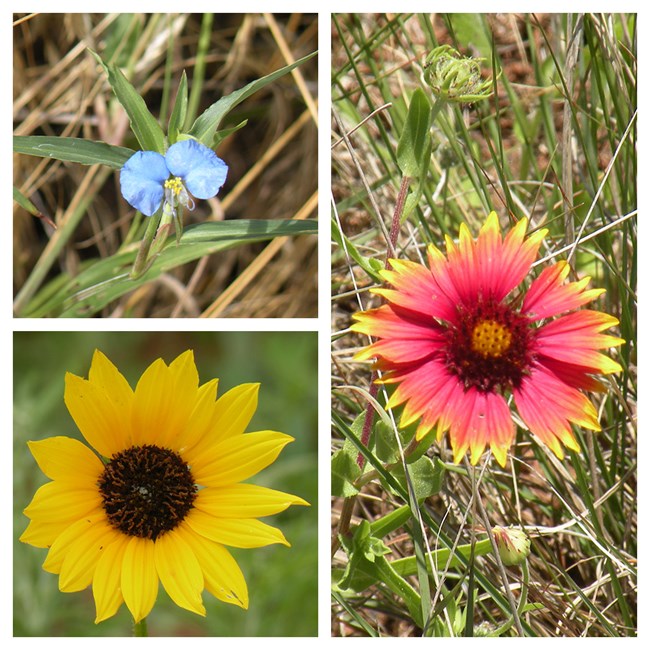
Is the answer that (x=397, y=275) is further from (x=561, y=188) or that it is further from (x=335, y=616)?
(x=335, y=616)

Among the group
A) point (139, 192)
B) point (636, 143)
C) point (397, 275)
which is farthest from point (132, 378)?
point (636, 143)

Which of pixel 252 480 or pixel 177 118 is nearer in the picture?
pixel 177 118

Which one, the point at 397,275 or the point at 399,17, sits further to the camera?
the point at 399,17

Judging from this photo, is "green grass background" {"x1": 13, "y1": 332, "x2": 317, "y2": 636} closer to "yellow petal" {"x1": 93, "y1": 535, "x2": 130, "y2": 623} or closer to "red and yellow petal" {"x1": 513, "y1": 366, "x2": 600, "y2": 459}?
"yellow petal" {"x1": 93, "y1": 535, "x2": 130, "y2": 623}

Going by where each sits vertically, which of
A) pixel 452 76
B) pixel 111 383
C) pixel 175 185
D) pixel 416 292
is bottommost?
pixel 111 383

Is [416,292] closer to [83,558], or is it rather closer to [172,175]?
[172,175]

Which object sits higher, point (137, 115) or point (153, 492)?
point (137, 115)

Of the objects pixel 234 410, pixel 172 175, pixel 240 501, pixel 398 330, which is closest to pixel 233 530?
pixel 240 501
